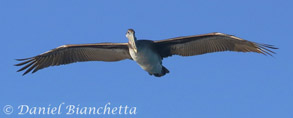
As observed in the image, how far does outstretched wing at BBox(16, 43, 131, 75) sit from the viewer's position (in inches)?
857

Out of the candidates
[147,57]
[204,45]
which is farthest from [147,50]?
[204,45]

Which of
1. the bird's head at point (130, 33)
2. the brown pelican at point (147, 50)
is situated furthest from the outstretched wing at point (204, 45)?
the bird's head at point (130, 33)

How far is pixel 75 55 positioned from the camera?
73.3 feet

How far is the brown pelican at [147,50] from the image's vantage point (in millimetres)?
20516

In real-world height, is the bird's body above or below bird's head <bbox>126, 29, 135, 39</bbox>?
below

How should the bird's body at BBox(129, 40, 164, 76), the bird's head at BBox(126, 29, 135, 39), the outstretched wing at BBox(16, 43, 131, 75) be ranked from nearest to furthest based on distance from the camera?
1. the bird's head at BBox(126, 29, 135, 39)
2. the bird's body at BBox(129, 40, 164, 76)
3. the outstretched wing at BBox(16, 43, 131, 75)

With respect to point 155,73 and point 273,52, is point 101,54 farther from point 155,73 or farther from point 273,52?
point 273,52

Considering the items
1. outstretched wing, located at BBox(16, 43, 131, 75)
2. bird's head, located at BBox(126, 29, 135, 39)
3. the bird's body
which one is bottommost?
the bird's body

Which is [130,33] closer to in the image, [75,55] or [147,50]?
[147,50]

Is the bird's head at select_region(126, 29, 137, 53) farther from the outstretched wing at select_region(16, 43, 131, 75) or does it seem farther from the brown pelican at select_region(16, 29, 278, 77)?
the outstretched wing at select_region(16, 43, 131, 75)

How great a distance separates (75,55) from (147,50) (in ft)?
10.5

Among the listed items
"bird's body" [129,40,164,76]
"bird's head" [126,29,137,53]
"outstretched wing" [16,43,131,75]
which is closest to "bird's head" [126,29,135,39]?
"bird's head" [126,29,137,53]

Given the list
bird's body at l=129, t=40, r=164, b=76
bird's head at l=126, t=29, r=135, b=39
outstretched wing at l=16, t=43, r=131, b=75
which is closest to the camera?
bird's head at l=126, t=29, r=135, b=39

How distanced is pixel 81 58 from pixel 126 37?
308 cm
